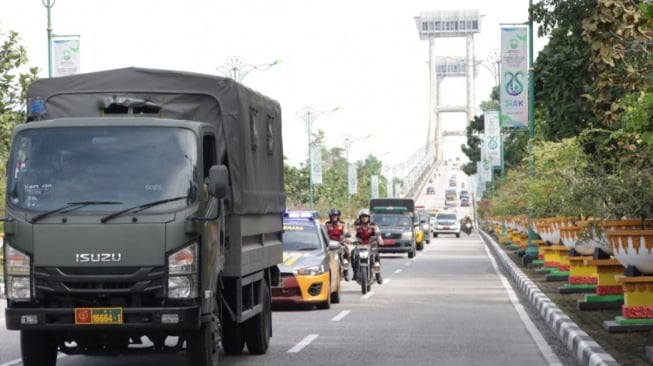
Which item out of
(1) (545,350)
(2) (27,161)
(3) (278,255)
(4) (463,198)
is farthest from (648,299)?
(4) (463,198)

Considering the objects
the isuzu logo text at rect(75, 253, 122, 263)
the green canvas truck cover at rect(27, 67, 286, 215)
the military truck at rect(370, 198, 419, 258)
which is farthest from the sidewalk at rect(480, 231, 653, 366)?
the military truck at rect(370, 198, 419, 258)

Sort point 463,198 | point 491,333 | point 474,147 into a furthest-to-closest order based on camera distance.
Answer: point 463,198 < point 474,147 < point 491,333

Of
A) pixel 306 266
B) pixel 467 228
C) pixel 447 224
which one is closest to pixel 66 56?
pixel 306 266

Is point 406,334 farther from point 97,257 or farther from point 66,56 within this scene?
point 66,56

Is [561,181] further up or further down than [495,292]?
further up

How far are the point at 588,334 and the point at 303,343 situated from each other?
3401mm

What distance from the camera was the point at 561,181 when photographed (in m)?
26.8

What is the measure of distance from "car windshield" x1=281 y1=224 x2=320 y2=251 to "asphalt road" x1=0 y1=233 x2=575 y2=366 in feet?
3.74

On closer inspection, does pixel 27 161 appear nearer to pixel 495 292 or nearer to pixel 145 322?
pixel 145 322

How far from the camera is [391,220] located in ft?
163

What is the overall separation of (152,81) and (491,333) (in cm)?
666

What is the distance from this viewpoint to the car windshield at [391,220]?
49.4 m

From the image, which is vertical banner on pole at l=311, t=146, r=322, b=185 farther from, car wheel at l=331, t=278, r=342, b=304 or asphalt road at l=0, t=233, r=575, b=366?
car wheel at l=331, t=278, r=342, b=304

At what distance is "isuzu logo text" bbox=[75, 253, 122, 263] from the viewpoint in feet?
37.5
